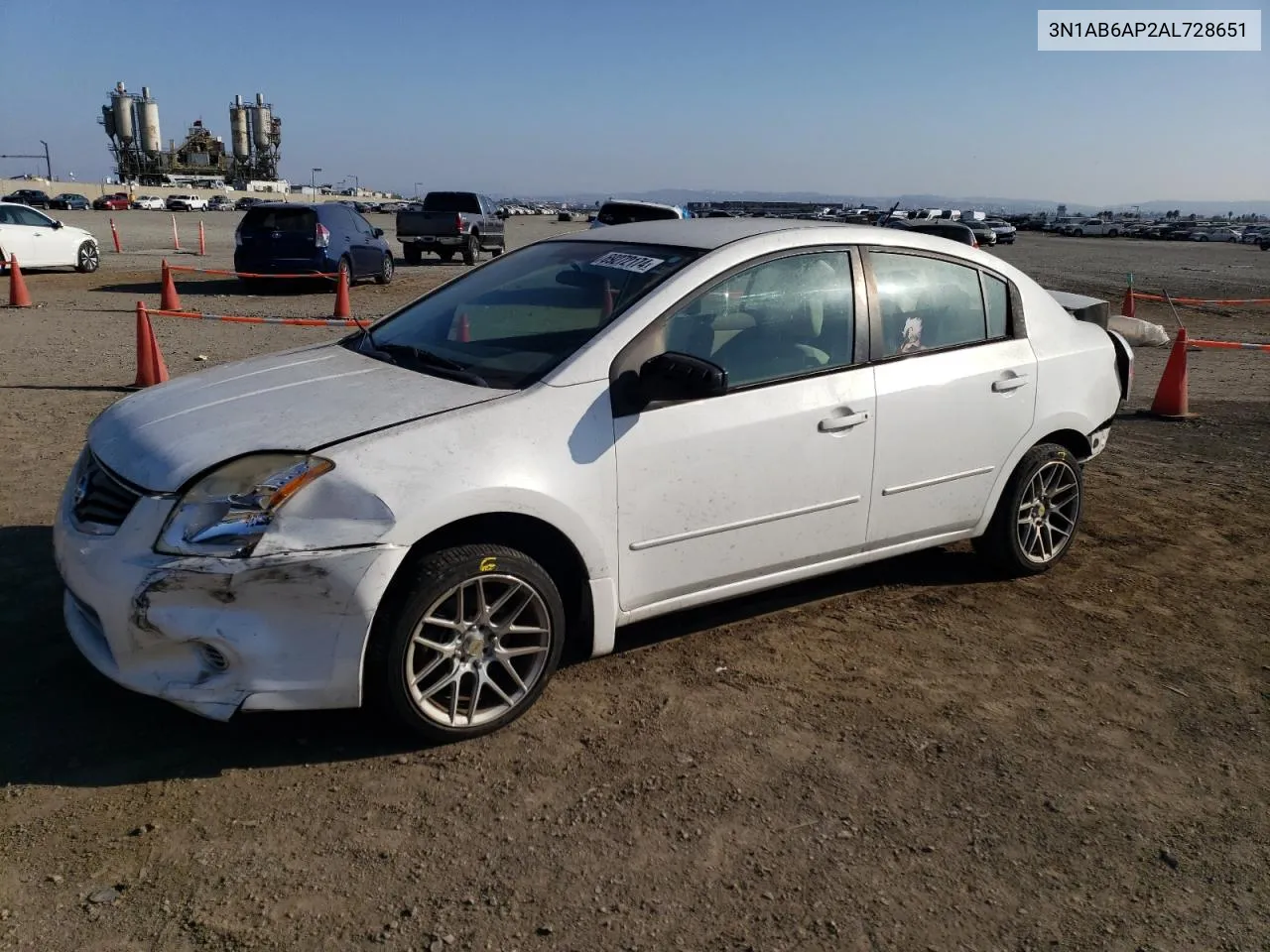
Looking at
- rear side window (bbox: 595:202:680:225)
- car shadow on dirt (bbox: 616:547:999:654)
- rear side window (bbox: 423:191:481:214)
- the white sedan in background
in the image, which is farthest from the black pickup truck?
the white sedan in background

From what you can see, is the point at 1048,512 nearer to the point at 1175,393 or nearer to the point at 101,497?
the point at 101,497

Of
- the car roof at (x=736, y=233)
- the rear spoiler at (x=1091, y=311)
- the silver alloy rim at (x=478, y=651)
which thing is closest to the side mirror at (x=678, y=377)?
the car roof at (x=736, y=233)

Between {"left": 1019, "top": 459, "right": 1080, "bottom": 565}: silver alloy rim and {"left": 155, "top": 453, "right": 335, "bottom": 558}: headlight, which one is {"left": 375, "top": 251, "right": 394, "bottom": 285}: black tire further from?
{"left": 155, "top": 453, "right": 335, "bottom": 558}: headlight

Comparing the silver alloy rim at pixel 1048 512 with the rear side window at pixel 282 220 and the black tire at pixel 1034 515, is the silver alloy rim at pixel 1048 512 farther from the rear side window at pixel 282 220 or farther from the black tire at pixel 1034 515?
the rear side window at pixel 282 220

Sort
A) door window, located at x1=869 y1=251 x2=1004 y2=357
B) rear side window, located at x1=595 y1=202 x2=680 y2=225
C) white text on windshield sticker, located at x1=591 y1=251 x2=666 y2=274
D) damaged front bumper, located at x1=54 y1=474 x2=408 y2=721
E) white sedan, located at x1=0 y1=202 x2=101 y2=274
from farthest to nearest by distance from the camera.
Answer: rear side window, located at x1=595 y1=202 x2=680 y2=225, white sedan, located at x1=0 y1=202 x2=101 y2=274, door window, located at x1=869 y1=251 x2=1004 y2=357, white text on windshield sticker, located at x1=591 y1=251 x2=666 y2=274, damaged front bumper, located at x1=54 y1=474 x2=408 y2=721

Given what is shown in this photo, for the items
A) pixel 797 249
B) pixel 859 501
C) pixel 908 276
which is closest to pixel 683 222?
pixel 797 249

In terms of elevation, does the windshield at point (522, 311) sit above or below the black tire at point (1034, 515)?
above

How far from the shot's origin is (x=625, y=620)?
3947mm

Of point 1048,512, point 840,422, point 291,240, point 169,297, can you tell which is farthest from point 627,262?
point 291,240

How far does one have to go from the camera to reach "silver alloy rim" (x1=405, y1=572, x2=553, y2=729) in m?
3.44

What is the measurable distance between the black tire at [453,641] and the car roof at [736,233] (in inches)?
61.4

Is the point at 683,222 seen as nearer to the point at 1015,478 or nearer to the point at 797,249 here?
the point at 797,249

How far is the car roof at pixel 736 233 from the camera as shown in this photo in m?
4.37

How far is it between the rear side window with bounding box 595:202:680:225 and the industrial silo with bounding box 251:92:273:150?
399 feet
